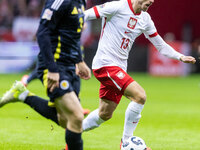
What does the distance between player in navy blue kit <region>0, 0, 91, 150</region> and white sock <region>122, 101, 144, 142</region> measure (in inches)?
45.1

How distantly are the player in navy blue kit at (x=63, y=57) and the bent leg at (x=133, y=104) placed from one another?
1.08 metres

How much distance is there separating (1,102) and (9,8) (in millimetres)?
19118

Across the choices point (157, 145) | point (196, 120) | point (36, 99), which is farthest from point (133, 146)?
point (196, 120)

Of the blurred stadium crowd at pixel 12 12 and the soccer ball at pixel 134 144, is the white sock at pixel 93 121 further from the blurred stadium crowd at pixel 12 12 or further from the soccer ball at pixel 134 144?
the blurred stadium crowd at pixel 12 12

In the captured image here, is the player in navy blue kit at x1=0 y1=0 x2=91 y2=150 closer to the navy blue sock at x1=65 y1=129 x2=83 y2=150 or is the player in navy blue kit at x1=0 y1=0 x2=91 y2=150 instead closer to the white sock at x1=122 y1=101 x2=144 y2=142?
the navy blue sock at x1=65 y1=129 x2=83 y2=150

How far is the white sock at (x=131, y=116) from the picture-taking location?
236 inches

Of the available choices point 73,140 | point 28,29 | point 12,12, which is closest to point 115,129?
point 73,140

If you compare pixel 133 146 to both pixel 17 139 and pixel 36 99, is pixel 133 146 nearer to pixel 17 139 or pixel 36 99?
pixel 36 99

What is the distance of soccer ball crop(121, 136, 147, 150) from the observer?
5856 millimetres

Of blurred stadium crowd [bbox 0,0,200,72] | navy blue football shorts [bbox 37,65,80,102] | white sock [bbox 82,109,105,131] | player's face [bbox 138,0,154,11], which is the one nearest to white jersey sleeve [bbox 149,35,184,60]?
player's face [bbox 138,0,154,11]

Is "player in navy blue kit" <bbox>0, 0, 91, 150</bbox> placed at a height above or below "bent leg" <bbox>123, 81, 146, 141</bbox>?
above

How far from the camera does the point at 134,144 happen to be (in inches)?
232

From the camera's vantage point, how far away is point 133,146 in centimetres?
588

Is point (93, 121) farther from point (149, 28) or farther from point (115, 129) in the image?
point (149, 28)
